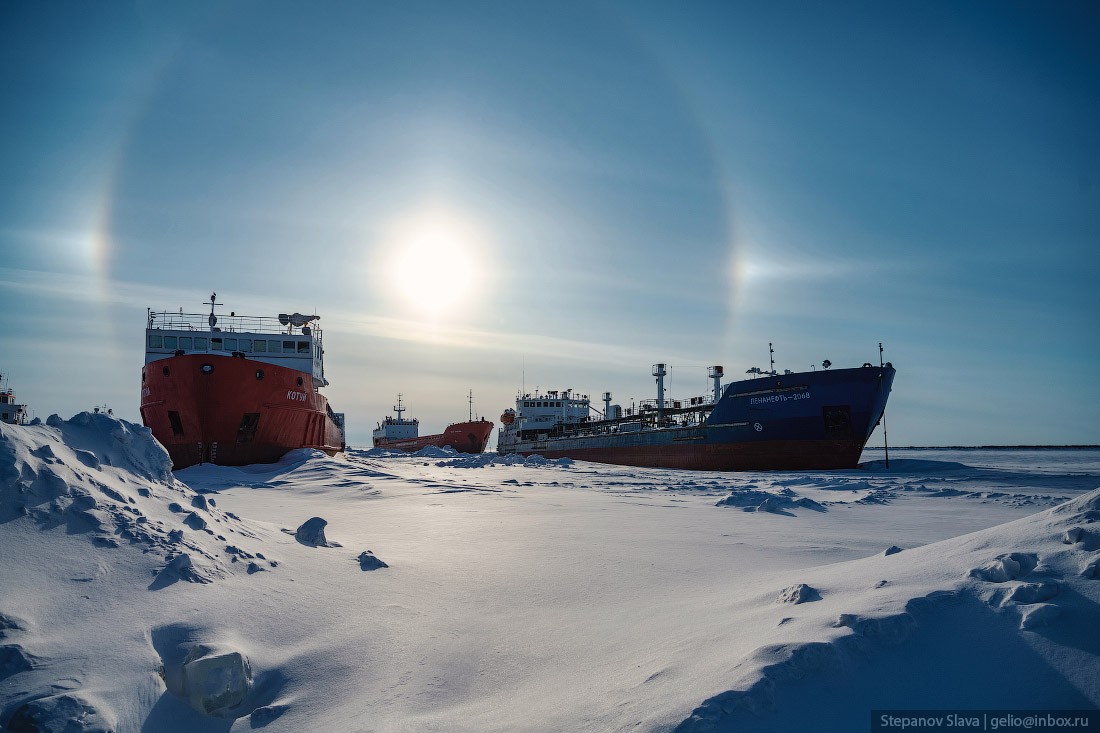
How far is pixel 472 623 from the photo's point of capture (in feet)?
11.2

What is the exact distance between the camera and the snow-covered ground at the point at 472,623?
6.53 feet

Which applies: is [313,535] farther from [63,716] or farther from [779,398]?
[779,398]

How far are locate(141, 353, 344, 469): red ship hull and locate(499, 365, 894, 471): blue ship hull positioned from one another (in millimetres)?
19461

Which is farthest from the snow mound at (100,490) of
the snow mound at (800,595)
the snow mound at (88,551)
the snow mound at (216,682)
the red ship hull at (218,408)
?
the red ship hull at (218,408)

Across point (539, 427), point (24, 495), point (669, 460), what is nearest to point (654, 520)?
point (24, 495)

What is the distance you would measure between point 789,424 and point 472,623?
24.8 m

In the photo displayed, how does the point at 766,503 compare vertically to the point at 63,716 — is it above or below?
below

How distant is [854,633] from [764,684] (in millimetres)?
480

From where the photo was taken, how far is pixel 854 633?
213cm

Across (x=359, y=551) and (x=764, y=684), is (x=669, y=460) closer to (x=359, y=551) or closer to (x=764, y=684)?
(x=359, y=551)

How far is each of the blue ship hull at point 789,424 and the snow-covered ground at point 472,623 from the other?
2172 cm

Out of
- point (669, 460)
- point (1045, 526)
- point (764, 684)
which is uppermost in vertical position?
point (1045, 526)

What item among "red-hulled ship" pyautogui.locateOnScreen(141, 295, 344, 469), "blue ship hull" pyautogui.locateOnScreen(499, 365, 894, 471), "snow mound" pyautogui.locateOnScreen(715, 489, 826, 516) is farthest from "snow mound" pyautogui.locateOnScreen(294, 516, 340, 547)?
"blue ship hull" pyautogui.locateOnScreen(499, 365, 894, 471)

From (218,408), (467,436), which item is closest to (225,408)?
(218,408)
